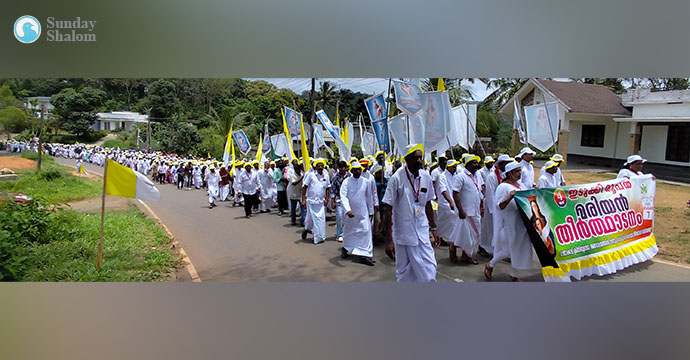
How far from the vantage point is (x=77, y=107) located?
6.48 metres

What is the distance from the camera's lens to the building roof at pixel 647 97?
643cm

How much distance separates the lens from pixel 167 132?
24.1 feet

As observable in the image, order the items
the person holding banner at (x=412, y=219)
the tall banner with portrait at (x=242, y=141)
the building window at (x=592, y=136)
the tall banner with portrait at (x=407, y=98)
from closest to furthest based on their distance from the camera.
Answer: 1. the person holding banner at (x=412, y=219)
2. the tall banner with portrait at (x=407, y=98)
3. the building window at (x=592, y=136)
4. the tall banner with portrait at (x=242, y=141)

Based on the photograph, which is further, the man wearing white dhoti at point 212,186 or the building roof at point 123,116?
the man wearing white dhoti at point 212,186

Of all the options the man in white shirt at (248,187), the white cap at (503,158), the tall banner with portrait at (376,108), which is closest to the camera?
the white cap at (503,158)

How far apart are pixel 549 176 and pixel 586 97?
136 centimetres

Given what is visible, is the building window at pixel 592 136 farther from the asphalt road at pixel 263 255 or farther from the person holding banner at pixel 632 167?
the asphalt road at pixel 263 255

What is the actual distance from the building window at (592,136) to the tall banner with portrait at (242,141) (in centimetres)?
590

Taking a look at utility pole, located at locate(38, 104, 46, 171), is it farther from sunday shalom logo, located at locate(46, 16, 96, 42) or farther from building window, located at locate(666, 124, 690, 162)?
building window, located at locate(666, 124, 690, 162)

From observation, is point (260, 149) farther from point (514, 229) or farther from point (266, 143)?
point (514, 229)

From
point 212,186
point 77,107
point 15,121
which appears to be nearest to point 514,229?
point 212,186

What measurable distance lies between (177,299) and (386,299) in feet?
7.88

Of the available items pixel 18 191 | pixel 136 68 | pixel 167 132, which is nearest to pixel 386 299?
pixel 136 68

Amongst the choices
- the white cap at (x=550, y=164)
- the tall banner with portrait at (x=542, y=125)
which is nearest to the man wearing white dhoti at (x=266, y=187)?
the tall banner with portrait at (x=542, y=125)
